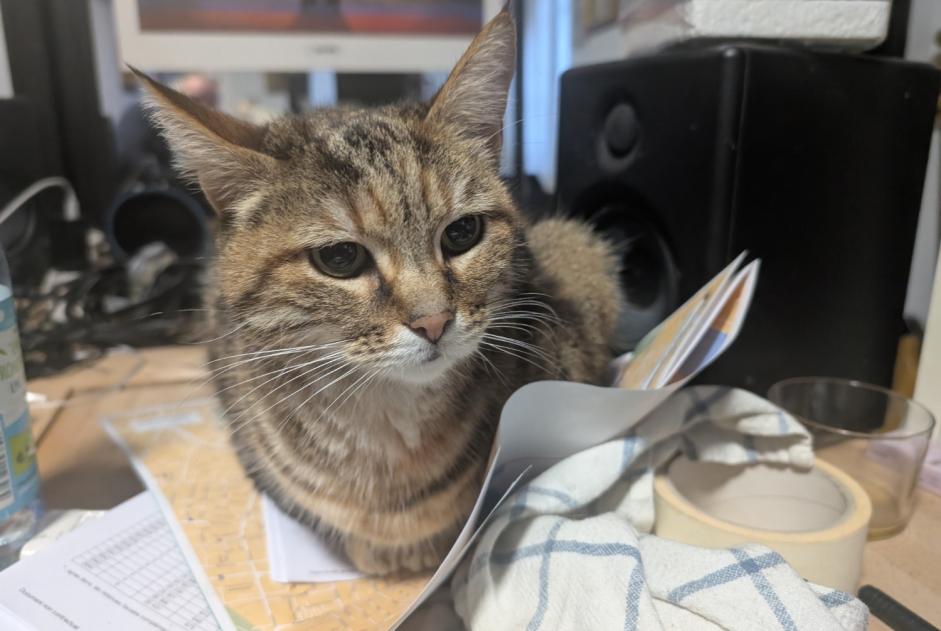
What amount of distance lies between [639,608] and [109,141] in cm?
143

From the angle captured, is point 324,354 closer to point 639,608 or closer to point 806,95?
point 639,608

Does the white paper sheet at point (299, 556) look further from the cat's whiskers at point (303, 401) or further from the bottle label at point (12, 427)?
the bottle label at point (12, 427)

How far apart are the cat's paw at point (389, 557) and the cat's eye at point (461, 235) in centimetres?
32

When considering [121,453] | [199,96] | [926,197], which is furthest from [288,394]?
[926,197]

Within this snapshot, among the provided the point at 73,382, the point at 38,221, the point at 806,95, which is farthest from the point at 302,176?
the point at 38,221

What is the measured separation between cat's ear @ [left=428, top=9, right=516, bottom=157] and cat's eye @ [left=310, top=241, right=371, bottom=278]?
0.17 m

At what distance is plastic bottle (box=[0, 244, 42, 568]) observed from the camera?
2.24ft

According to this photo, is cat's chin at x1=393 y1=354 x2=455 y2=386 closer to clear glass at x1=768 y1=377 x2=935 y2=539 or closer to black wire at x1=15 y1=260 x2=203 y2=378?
clear glass at x1=768 y1=377 x2=935 y2=539

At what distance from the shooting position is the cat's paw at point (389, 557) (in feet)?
2.38

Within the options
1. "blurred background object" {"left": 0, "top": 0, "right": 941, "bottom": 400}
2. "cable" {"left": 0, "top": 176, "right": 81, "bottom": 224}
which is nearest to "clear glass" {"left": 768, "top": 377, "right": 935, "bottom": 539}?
"blurred background object" {"left": 0, "top": 0, "right": 941, "bottom": 400}

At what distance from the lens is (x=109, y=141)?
144cm

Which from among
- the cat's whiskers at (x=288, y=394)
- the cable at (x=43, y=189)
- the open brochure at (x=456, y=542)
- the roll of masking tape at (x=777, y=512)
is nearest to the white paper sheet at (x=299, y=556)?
the open brochure at (x=456, y=542)

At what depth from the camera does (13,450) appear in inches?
27.7

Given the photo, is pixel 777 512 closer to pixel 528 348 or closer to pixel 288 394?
pixel 528 348
